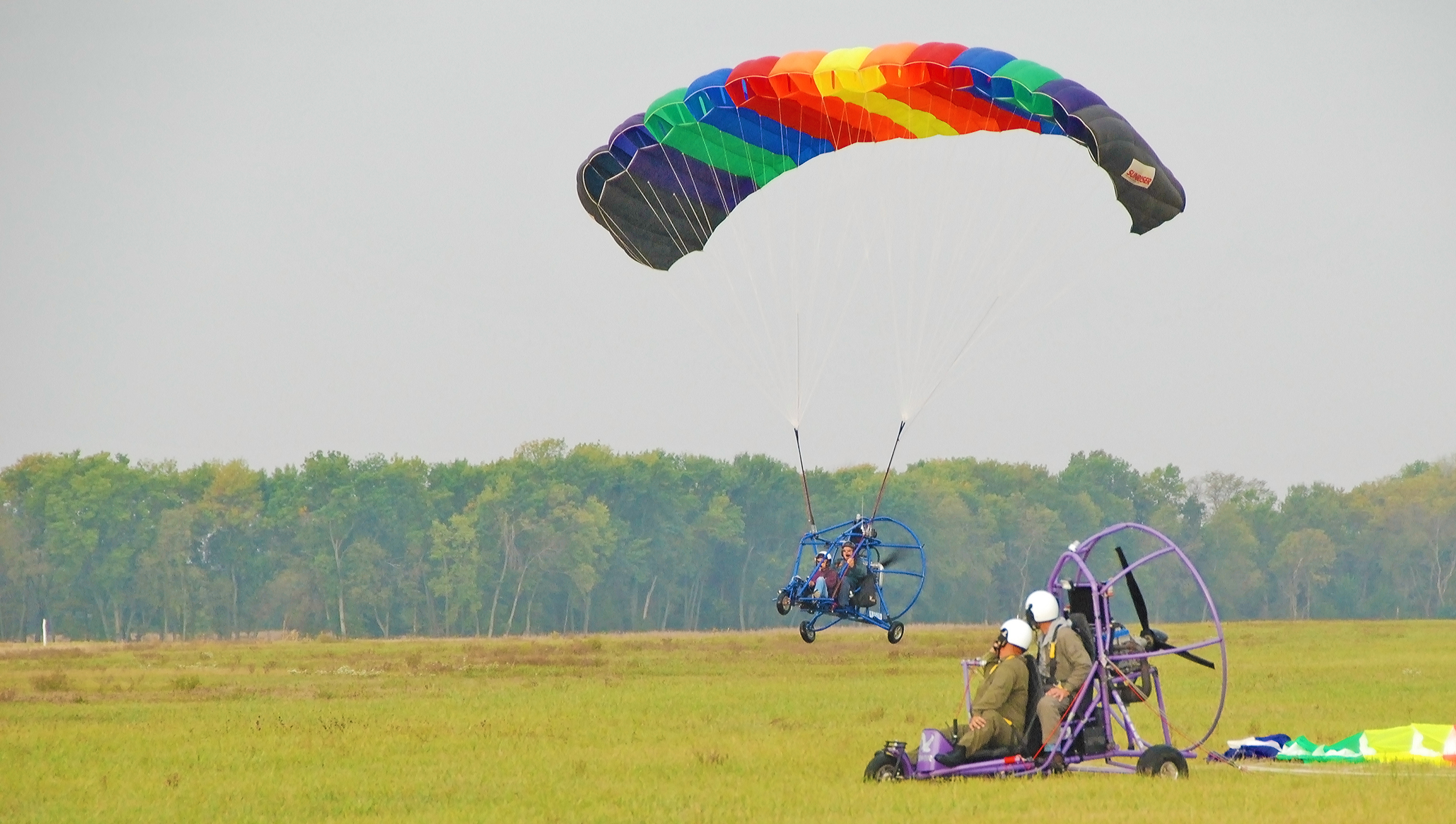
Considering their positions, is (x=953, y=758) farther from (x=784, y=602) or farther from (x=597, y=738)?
(x=597, y=738)

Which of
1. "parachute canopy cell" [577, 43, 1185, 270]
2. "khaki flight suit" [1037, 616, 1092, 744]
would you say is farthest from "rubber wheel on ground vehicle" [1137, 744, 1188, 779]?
"parachute canopy cell" [577, 43, 1185, 270]

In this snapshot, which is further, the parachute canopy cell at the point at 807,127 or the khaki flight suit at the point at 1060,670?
the parachute canopy cell at the point at 807,127

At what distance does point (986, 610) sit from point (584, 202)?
96497 millimetres

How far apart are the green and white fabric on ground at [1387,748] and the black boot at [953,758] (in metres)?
3.76

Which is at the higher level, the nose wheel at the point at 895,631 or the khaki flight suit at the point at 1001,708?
the nose wheel at the point at 895,631

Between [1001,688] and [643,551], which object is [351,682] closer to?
[1001,688]

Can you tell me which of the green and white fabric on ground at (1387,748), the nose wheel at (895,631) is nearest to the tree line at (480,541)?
the nose wheel at (895,631)

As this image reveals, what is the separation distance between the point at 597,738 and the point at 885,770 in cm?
584

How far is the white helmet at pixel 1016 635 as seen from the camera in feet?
45.9

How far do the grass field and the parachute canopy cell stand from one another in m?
6.55

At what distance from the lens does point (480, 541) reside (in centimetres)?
10250

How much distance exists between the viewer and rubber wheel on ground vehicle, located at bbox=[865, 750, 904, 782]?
47.6 ft

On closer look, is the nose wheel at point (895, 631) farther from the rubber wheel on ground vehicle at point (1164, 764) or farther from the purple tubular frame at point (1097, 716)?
the rubber wheel on ground vehicle at point (1164, 764)

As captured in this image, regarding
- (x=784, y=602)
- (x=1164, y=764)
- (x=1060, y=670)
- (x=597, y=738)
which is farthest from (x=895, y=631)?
(x=1164, y=764)
